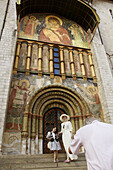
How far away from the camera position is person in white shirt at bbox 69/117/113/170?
1371mm

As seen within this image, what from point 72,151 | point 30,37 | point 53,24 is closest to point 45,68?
point 30,37

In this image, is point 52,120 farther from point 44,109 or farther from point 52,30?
point 52,30

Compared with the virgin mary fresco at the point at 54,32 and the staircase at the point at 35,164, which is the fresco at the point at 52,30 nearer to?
the virgin mary fresco at the point at 54,32

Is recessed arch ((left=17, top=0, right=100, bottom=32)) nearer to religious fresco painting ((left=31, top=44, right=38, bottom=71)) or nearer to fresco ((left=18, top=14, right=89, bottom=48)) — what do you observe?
fresco ((left=18, top=14, right=89, bottom=48))

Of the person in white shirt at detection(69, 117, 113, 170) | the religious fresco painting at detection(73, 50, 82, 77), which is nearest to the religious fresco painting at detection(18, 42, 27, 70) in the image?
the religious fresco painting at detection(73, 50, 82, 77)

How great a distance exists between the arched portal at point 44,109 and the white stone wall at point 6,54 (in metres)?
1.19

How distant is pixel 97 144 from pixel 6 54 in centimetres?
706

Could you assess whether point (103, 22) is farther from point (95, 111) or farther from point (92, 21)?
point (95, 111)

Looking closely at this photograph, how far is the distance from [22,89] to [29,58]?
7.26 feet

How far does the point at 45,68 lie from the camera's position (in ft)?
27.9

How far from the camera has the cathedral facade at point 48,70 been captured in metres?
6.48

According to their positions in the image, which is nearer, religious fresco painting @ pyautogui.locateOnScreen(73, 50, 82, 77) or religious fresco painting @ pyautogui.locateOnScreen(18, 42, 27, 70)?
religious fresco painting @ pyautogui.locateOnScreen(18, 42, 27, 70)

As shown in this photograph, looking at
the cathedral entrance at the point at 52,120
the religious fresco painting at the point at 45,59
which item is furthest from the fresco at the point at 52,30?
the cathedral entrance at the point at 52,120

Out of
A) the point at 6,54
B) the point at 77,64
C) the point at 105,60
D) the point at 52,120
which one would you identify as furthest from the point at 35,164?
the point at 105,60
